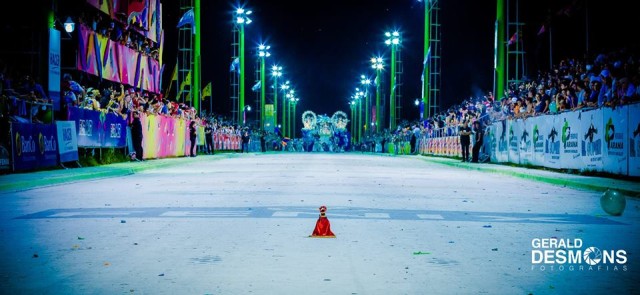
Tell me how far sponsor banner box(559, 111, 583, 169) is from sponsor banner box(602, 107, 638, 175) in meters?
1.76

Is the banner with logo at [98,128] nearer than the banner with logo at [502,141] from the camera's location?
Yes

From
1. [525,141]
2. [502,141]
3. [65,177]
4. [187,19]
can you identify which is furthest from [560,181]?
[187,19]

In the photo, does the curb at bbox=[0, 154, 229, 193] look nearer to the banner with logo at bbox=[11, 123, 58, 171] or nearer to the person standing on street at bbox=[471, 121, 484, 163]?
the banner with logo at bbox=[11, 123, 58, 171]

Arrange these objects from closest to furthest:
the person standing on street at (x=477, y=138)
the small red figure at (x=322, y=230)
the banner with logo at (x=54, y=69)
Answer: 1. the small red figure at (x=322, y=230)
2. the banner with logo at (x=54, y=69)
3. the person standing on street at (x=477, y=138)

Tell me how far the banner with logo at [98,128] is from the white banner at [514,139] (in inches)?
592

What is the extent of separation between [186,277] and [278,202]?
7.45m

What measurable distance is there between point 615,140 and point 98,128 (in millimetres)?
17113

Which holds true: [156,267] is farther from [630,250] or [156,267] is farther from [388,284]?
[630,250]

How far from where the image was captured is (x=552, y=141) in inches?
980

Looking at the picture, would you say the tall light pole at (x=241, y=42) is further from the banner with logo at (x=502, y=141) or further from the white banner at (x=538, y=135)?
the white banner at (x=538, y=135)

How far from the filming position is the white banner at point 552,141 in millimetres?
24203

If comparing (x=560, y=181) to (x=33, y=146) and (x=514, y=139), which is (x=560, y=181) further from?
(x=33, y=146)

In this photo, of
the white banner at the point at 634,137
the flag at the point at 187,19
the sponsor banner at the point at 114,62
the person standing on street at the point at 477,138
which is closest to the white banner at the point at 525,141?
the person standing on street at the point at 477,138

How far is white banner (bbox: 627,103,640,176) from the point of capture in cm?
1852
